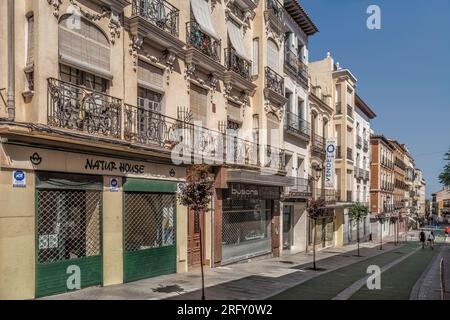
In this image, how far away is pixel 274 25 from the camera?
2147cm

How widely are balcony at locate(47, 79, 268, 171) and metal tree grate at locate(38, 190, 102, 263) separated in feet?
5.16

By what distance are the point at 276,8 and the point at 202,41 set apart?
7.83 metres

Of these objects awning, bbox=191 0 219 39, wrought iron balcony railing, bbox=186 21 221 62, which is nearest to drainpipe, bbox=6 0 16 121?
wrought iron balcony railing, bbox=186 21 221 62

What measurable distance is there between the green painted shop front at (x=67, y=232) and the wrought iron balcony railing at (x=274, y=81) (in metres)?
11.8

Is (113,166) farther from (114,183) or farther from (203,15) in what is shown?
(203,15)

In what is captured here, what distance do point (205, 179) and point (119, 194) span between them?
288 cm

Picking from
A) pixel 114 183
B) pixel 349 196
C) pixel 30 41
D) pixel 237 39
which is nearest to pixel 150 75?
pixel 114 183

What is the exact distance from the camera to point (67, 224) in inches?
408

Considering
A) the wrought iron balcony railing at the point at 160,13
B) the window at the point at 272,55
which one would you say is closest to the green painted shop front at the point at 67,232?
the wrought iron balcony railing at the point at 160,13

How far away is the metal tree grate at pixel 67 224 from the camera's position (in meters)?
9.68

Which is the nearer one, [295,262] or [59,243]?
[59,243]

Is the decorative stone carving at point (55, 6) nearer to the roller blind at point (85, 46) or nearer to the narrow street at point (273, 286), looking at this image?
the roller blind at point (85, 46)
